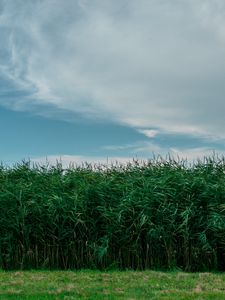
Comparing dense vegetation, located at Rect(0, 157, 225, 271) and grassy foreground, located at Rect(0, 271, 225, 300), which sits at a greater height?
dense vegetation, located at Rect(0, 157, 225, 271)

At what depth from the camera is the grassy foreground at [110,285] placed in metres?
7.61

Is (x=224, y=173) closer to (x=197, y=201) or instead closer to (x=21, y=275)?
(x=197, y=201)

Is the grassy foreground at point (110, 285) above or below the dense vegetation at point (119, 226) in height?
below

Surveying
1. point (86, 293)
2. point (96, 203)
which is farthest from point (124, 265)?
point (86, 293)

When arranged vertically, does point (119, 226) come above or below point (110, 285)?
above

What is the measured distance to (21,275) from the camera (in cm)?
932

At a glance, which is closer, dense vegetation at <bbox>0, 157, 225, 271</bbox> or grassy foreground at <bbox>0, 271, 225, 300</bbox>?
grassy foreground at <bbox>0, 271, 225, 300</bbox>

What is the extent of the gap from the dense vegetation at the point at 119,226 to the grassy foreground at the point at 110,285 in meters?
0.72

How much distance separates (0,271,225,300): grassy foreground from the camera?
761 cm

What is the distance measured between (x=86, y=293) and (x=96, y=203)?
3061 millimetres

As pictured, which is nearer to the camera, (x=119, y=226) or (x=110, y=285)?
(x=110, y=285)

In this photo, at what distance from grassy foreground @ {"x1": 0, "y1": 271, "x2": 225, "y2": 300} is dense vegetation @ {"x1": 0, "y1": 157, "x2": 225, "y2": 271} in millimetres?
721

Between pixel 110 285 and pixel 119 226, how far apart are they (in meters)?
2.06

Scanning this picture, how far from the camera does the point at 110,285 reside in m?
8.20
